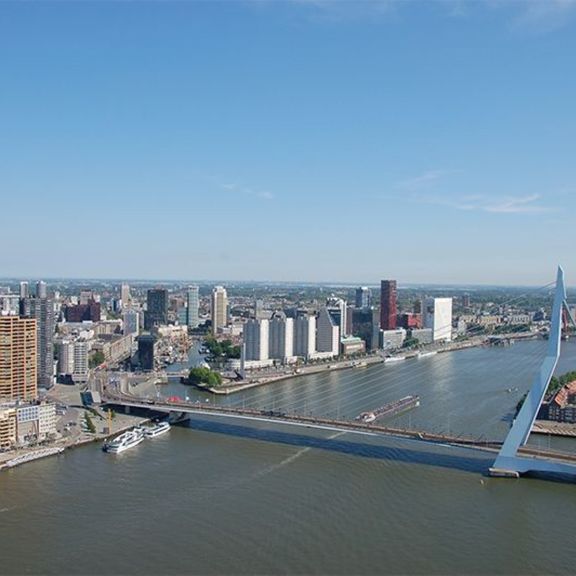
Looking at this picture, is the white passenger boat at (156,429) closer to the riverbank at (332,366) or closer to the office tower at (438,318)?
the riverbank at (332,366)

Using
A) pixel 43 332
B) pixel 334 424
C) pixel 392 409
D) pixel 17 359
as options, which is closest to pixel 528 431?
pixel 334 424

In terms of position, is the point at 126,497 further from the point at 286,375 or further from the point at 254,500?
the point at 286,375

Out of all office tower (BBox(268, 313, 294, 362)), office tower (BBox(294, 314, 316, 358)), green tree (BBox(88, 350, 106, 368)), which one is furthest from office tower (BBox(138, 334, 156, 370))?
office tower (BBox(294, 314, 316, 358))

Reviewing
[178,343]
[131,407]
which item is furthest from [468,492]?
[178,343]

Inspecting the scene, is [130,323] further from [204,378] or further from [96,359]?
[204,378]

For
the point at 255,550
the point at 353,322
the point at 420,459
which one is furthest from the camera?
the point at 353,322
